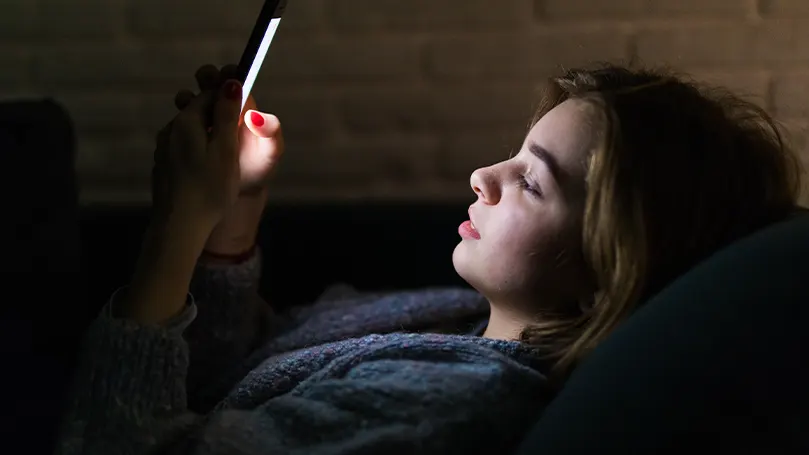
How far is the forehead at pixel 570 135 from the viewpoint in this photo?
833 millimetres

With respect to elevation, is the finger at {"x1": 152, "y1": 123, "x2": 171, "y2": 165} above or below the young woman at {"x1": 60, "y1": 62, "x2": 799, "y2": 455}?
above

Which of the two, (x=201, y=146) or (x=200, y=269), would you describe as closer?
(x=201, y=146)

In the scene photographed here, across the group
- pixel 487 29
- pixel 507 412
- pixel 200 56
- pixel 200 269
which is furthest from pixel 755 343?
pixel 200 56

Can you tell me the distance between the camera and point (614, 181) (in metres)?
0.79

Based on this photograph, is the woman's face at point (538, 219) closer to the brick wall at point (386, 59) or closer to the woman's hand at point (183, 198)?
the woman's hand at point (183, 198)

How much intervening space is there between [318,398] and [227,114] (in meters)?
0.29

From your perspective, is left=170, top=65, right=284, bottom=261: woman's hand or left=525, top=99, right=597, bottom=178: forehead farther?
left=170, top=65, right=284, bottom=261: woman's hand

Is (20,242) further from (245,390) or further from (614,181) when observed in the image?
(614,181)

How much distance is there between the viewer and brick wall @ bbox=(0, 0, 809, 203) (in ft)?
4.21

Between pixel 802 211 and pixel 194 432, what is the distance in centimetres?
62

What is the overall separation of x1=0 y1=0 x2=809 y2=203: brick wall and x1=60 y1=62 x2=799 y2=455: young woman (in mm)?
383

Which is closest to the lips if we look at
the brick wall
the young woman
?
the young woman

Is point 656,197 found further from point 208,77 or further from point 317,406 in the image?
point 208,77

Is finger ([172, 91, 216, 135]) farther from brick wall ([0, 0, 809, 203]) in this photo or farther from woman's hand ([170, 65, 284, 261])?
brick wall ([0, 0, 809, 203])
